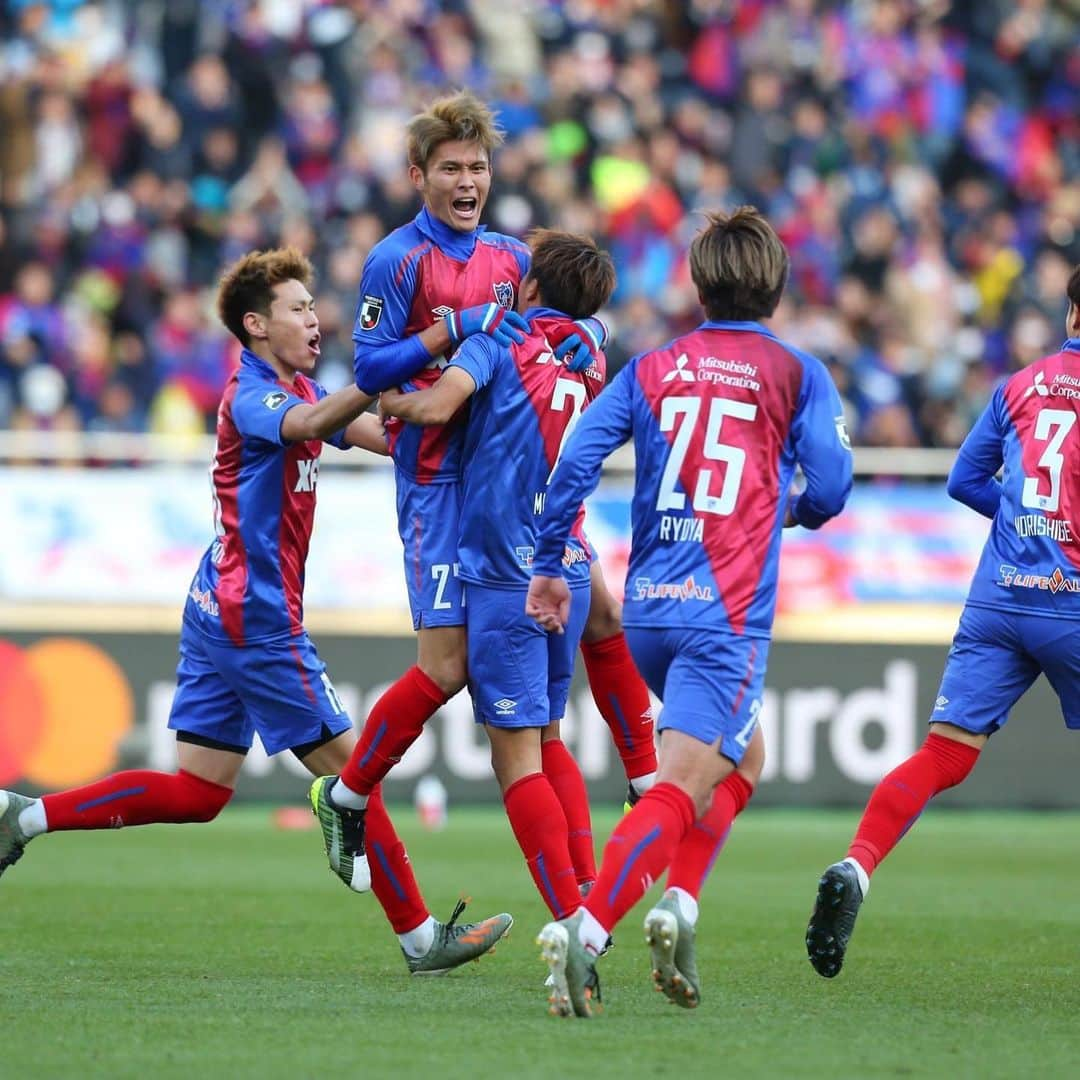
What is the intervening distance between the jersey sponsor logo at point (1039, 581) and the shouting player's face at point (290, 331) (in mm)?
2427

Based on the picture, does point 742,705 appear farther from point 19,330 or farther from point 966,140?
point 966,140

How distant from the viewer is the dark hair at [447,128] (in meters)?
6.86

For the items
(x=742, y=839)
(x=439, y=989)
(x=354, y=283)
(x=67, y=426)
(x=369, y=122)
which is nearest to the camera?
(x=439, y=989)

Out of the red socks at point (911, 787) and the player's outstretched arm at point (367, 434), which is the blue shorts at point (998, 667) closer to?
the red socks at point (911, 787)

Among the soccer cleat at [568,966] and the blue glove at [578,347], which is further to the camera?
the blue glove at [578,347]

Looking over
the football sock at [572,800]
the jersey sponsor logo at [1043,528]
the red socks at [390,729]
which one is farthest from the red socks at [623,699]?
the jersey sponsor logo at [1043,528]

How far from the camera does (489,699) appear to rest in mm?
6719

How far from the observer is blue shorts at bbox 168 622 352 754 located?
23.2 ft

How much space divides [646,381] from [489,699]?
127 cm

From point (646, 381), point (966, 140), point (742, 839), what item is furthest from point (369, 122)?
point (646, 381)

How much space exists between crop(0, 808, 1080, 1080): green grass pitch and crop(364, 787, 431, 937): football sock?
192 mm

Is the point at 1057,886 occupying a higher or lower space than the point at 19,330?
lower

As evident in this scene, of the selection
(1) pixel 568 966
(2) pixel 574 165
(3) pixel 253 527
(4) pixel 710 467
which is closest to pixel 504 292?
(3) pixel 253 527

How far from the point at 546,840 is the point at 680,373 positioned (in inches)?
63.2
